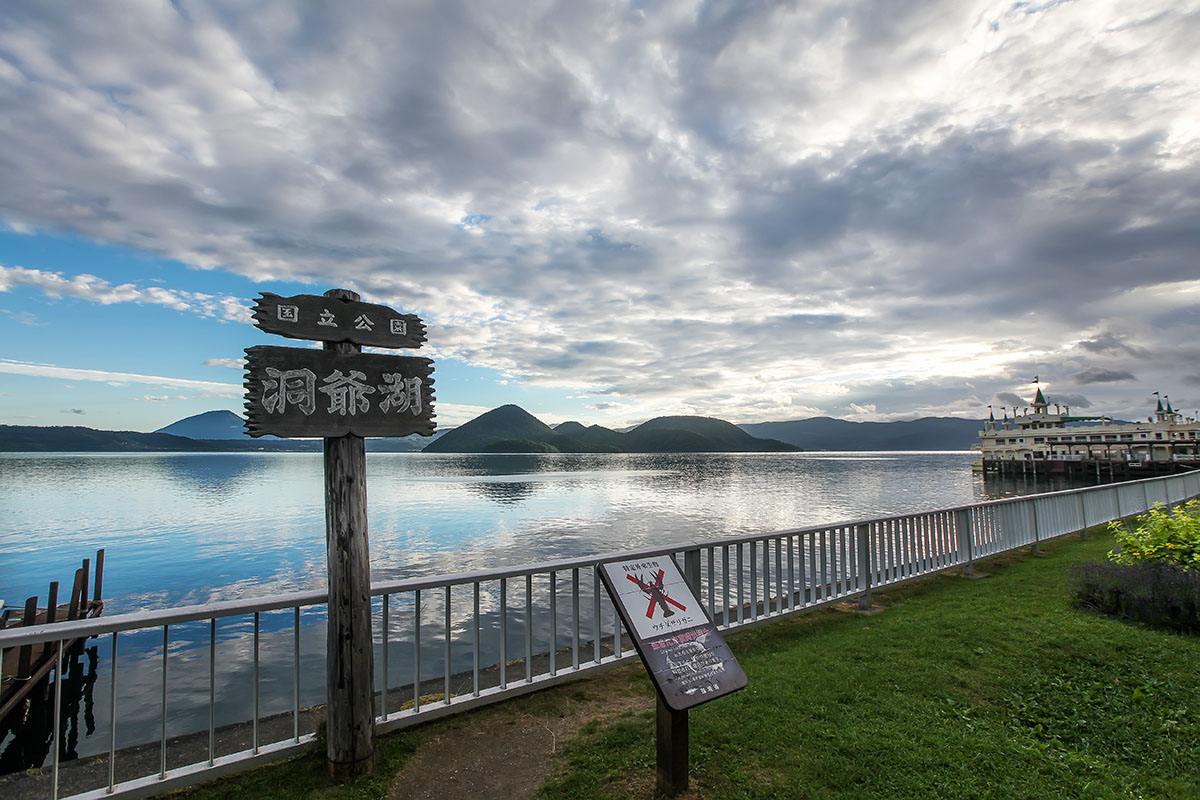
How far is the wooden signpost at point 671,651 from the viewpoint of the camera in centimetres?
354

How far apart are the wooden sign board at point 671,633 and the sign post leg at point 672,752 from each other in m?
0.22

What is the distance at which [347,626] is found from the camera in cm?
414

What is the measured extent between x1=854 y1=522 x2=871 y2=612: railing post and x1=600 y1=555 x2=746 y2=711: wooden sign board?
4.62m

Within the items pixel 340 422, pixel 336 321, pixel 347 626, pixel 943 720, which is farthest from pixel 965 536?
pixel 336 321

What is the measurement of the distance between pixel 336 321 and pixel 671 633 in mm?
3250

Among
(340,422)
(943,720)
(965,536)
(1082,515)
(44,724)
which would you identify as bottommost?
(44,724)

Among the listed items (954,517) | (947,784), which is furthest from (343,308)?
(954,517)

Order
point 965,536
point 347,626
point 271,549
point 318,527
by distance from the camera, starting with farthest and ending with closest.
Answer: point 318,527, point 271,549, point 965,536, point 347,626

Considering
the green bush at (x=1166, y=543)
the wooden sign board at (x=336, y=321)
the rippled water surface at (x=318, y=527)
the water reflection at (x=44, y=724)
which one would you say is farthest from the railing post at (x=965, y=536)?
the rippled water surface at (x=318, y=527)

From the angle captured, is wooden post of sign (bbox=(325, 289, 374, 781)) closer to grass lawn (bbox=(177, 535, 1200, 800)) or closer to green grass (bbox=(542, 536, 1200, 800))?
grass lawn (bbox=(177, 535, 1200, 800))

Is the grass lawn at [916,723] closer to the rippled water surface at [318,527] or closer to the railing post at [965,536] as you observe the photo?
the railing post at [965,536]

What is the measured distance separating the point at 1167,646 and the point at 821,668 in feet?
11.4

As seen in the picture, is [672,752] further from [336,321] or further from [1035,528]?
[1035,528]

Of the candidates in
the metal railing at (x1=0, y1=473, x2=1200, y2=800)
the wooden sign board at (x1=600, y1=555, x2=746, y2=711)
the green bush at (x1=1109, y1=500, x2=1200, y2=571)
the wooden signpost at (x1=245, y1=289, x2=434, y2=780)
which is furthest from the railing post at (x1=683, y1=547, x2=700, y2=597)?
the green bush at (x1=1109, y1=500, x2=1200, y2=571)
